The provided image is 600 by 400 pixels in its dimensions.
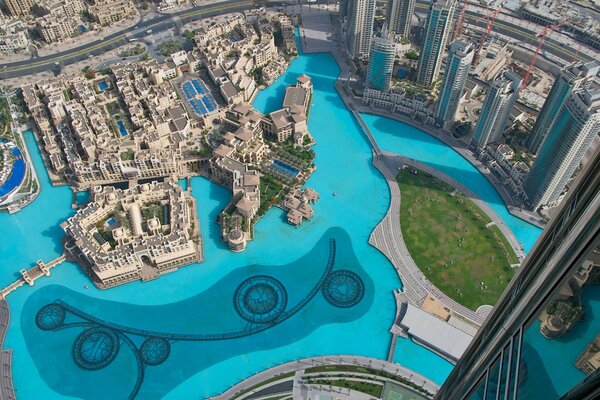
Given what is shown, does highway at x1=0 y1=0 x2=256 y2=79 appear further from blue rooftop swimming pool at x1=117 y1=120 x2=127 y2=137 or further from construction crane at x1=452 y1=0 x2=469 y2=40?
construction crane at x1=452 y1=0 x2=469 y2=40

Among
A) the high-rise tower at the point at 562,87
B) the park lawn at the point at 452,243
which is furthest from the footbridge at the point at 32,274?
the high-rise tower at the point at 562,87

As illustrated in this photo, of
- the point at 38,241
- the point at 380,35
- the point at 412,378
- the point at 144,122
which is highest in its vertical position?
the point at 380,35

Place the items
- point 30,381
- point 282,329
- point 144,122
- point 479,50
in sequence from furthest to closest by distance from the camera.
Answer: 1. point 479,50
2. point 144,122
3. point 282,329
4. point 30,381

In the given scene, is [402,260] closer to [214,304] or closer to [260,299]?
[260,299]

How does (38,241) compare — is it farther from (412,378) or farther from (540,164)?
(540,164)

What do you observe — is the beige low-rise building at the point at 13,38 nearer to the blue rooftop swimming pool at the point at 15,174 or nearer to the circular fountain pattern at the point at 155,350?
the blue rooftop swimming pool at the point at 15,174

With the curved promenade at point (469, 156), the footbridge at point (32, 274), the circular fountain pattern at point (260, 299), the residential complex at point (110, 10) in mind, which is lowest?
the circular fountain pattern at point (260, 299)

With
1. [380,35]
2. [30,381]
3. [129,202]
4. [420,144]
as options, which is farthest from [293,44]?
[30,381]
